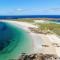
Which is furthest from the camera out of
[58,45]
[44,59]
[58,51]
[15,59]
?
[58,45]

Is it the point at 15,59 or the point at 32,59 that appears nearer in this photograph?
the point at 32,59

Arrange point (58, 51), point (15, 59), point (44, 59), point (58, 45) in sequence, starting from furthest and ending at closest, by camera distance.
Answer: point (58, 45) → point (58, 51) → point (15, 59) → point (44, 59)

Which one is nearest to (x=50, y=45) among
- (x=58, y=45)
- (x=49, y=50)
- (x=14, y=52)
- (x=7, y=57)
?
(x=58, y=45)

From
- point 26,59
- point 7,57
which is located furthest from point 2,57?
point 26,59

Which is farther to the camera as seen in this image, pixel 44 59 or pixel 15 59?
pixel 15 59

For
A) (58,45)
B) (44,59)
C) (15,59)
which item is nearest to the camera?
(44,59)

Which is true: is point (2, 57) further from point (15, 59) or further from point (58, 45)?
point (58, 45)

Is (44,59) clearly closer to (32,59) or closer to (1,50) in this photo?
(32,59)

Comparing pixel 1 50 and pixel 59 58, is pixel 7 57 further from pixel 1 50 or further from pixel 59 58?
pixel 59 58
